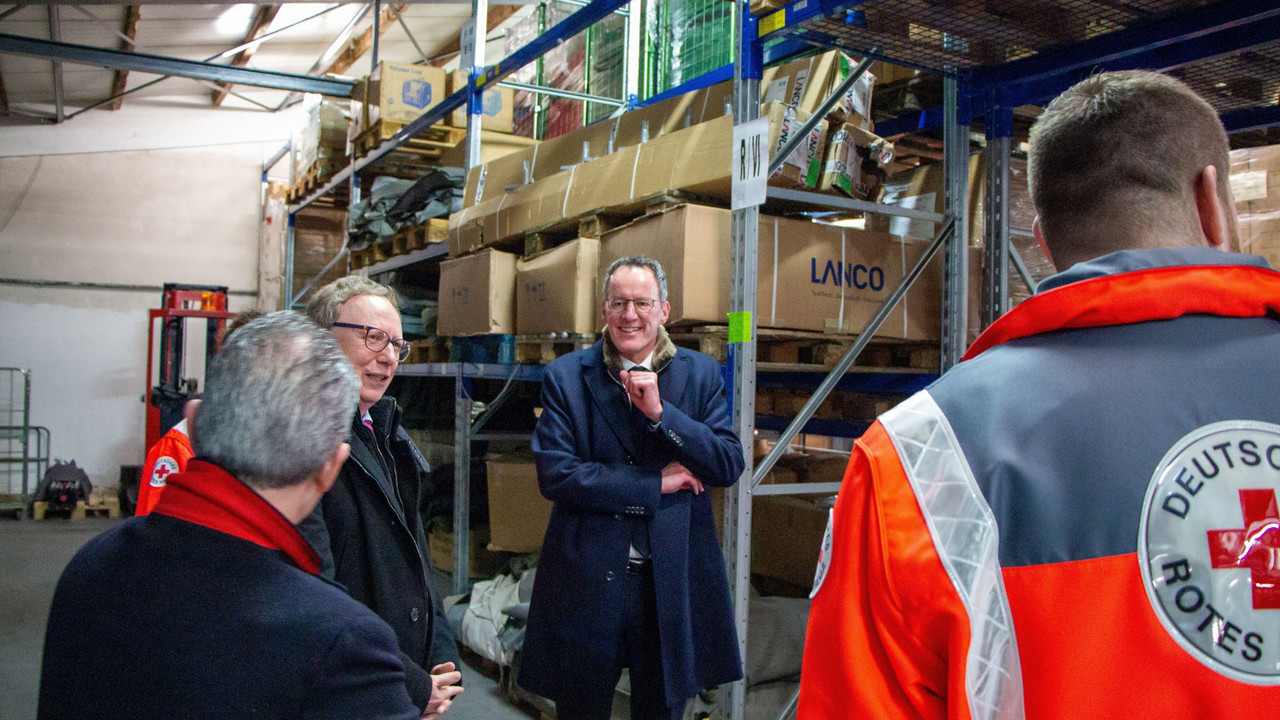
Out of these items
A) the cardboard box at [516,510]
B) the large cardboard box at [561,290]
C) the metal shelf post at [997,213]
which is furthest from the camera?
the cardboard box at [516,510]

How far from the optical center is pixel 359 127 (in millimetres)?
8156

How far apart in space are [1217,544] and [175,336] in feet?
39.9

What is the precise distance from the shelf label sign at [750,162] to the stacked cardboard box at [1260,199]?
1.81 metres

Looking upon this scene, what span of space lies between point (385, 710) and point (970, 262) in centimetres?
392

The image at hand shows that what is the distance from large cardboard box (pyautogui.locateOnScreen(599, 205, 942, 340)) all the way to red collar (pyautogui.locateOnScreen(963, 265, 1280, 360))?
2785 millimetres

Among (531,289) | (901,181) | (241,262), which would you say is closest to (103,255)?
(241,262)

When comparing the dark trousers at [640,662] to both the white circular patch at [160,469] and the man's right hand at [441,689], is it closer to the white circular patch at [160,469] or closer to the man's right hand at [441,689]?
the man's right hand at [441,689]

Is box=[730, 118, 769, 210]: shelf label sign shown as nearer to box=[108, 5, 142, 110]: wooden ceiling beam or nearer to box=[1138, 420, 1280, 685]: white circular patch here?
box=[1138, 420, 1280, 685]: white circular patch

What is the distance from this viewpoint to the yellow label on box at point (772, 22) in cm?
333

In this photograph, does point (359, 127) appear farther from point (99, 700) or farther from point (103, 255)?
point (99, 700)

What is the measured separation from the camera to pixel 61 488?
1101 cm

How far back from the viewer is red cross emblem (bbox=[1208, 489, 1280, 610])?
0.90 metres

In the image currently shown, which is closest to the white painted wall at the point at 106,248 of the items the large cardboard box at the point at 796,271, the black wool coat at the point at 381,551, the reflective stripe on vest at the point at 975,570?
the large cardboard box at the point at 796,271

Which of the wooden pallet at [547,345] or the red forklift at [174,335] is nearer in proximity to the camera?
the wooden pallet at [547,345]
